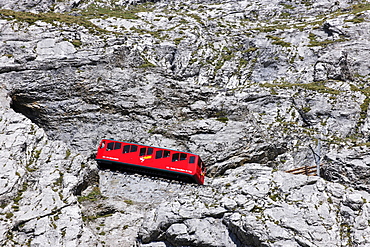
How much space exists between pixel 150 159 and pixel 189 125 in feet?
17.8

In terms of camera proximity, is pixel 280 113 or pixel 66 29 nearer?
pixel 280 113

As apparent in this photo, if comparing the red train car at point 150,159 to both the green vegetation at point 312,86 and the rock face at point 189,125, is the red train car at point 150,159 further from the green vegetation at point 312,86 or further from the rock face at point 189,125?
the green vegetation at point 312,86

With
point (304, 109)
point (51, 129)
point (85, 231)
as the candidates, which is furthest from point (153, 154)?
point (304, 109)

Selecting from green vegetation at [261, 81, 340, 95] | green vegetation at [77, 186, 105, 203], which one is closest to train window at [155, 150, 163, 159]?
green vegetation at [77, 186, 105, 203]

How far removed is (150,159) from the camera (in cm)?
2628

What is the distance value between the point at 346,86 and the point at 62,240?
30365mm

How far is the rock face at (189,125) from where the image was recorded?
19.6m

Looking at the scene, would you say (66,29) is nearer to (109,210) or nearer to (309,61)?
(109,210)

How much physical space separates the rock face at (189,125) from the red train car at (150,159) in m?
0.95

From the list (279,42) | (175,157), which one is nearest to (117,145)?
(175,157)

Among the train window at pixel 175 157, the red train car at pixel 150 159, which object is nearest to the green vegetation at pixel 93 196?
the red train car at pixel 150 159

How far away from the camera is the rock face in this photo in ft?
64.3

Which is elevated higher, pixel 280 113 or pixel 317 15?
pixel 317 15

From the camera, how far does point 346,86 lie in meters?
33.3
